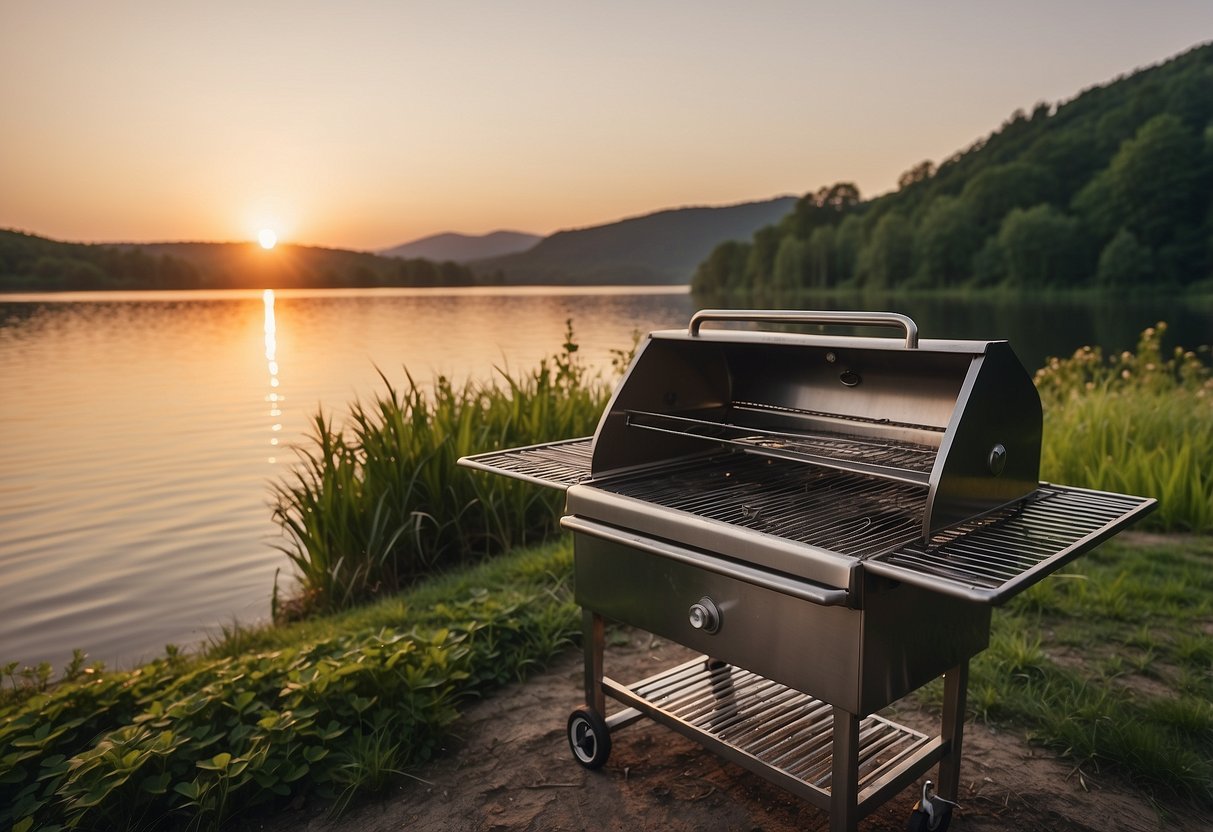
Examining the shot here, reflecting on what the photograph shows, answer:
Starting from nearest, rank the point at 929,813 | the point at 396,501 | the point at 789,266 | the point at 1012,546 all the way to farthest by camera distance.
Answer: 1. the point at 1012,546
2. the point at 929,813
3. the point at 396,501
4. the point at 789,266

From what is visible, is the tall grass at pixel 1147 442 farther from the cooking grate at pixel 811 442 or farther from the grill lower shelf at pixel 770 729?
the cooking grate at pixel 811 442

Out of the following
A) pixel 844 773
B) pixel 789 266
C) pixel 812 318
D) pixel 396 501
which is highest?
pixel 789 266

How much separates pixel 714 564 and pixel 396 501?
332 centimetres

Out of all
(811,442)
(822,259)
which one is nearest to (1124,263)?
(822,259)

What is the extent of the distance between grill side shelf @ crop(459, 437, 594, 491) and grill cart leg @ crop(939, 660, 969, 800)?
45.0 inches

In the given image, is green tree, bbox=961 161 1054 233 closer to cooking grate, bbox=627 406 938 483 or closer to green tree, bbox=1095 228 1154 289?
green tree, bbox=1095 228 1154 289

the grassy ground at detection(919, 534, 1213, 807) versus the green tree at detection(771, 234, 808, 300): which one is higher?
the green tree at detection(771, 234, 808, 300)

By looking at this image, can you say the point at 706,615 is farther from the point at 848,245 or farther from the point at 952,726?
the point at 848,245

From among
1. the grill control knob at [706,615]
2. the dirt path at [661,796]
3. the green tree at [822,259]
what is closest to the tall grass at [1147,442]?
the dirt path at [661,796]

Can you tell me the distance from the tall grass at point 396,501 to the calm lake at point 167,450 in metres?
0.42

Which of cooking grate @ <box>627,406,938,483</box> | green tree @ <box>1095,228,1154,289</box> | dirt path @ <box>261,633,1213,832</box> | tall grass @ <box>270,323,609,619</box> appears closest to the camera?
cooking grate @ <box>627,406,938,483</box>

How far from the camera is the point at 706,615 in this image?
1.89 meters

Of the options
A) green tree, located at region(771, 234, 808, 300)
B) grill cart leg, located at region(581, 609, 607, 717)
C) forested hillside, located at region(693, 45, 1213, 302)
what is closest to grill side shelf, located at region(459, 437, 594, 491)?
grill cart leg, located at region(581, 609, 607, 717)

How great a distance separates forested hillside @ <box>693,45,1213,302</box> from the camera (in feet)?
102
